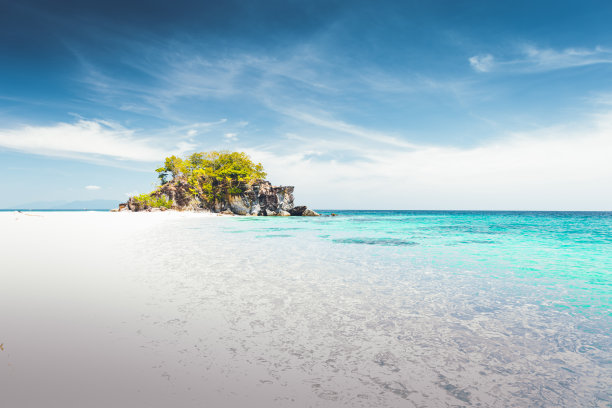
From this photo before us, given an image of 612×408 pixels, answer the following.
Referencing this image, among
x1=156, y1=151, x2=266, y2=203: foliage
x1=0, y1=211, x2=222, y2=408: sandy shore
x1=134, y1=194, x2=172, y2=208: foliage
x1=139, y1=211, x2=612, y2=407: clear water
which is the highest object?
x1=156, y1=151, x2=266, y2=203: foliage

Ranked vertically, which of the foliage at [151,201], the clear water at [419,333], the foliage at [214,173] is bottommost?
the clear water at [419,333]

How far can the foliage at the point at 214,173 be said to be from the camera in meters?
69.1

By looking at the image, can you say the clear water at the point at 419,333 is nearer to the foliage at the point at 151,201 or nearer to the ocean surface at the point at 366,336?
the ocean surface at the point at 366,336

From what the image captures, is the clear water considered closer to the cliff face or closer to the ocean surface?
the ocean surface

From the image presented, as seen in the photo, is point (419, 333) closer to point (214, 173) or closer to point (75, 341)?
point (75, 341)

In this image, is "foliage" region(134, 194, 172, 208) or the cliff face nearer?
"foliage" region(134, 194, 172, 208)

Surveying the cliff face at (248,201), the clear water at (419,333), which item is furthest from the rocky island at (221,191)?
the clear water at (419,333)

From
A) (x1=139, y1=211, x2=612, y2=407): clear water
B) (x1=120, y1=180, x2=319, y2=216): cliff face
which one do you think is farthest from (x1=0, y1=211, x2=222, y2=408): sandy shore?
(x1=120, y1=180, x2=319, y2=216): cliff face

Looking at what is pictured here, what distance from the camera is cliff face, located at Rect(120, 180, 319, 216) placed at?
68.8 m

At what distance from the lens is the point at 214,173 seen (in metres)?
69.4

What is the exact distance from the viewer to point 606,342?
14.7ft

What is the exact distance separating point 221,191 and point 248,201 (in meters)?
6.77

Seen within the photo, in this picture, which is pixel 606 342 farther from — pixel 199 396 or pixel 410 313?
pixel 199 396

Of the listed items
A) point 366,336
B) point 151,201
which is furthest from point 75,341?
point 151,201
